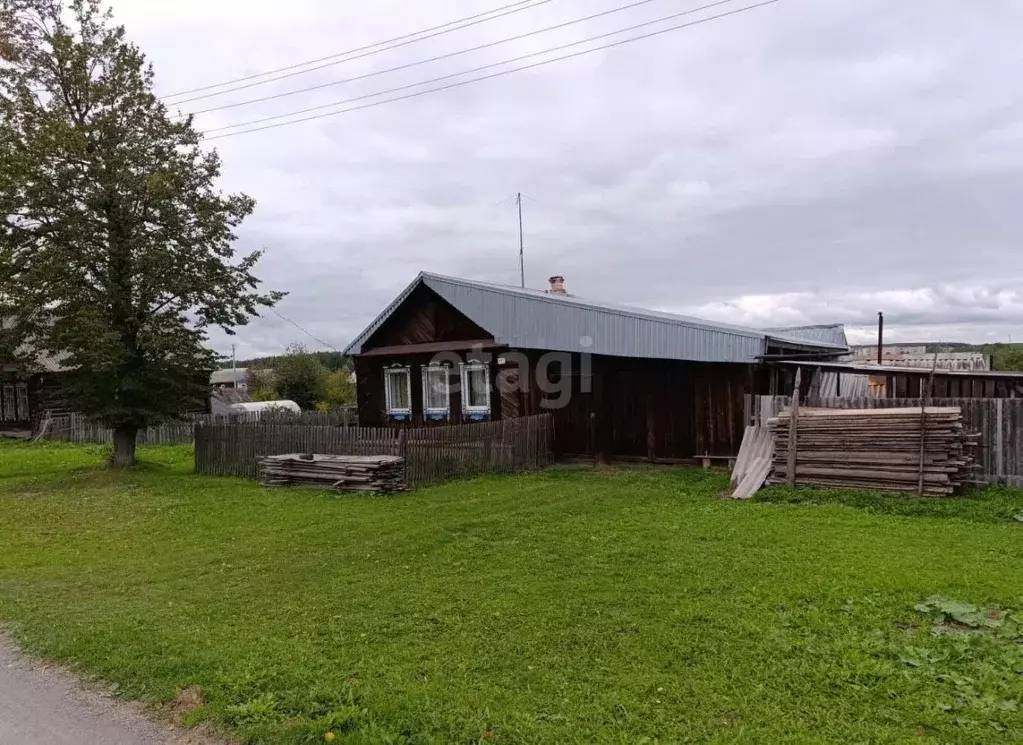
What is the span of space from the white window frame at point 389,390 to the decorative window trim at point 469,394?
6.55 feet

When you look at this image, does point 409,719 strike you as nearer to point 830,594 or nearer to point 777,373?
point 830,594

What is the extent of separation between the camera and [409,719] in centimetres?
413

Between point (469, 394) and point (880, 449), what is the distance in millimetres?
10269

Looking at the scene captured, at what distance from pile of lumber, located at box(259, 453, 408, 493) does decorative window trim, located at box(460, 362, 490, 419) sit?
473 cm

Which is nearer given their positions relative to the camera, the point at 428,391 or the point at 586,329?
the point at 586,329

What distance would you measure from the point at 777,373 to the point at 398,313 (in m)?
10.7

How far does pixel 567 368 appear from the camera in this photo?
59.4 feet

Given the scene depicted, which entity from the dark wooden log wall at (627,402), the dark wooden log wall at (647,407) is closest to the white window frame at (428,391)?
the dark wooden log wall at (627,402)

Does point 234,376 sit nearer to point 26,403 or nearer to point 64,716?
point 26,403

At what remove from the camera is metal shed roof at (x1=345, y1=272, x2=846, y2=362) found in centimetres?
1485

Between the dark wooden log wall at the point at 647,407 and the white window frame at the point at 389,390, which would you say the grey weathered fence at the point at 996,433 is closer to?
the dark wooden log wall at the point at 647,407

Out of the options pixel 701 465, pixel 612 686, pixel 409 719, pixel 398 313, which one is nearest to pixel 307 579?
pixel 409 719

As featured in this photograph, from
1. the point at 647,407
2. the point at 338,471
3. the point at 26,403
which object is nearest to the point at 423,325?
the point at 647,407

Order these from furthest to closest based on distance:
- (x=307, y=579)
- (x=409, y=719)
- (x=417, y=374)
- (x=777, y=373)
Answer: (x=417, y=374) < (x=777, y=373) < (x=307, y=579) < (x=409, y=719)
